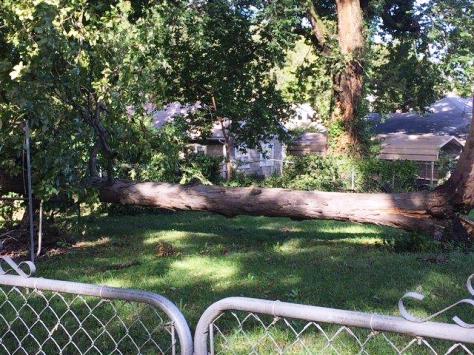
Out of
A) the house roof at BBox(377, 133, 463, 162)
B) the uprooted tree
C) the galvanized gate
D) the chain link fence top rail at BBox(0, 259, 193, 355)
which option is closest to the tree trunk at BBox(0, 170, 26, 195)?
the uprooted tree

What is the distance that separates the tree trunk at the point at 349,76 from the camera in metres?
17.8

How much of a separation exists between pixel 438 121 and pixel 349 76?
12441 millimetres

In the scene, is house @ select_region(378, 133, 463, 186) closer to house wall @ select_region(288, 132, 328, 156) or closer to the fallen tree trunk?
house wall @ select_region(288, 132, 328, 156)

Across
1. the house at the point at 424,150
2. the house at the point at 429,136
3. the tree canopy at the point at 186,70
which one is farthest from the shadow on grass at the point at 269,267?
the house at the point at 424,150

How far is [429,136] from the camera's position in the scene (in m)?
26.4

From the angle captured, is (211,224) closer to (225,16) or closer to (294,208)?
(294,208)

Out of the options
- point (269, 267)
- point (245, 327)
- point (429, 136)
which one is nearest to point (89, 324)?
point (245, 327)

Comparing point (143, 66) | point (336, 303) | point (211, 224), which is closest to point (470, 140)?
point (336, 303)

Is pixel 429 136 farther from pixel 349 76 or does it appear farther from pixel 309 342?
pixel 309 342

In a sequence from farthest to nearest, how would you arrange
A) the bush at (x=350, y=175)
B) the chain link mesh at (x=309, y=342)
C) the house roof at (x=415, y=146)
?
1. the house roof at (x=415, y=146)
2. the bush at (x=350, y=175)
3. the chain link mesh at (x=309, y=342)

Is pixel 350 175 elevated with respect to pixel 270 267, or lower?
lower

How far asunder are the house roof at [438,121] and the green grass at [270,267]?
18.8 metres

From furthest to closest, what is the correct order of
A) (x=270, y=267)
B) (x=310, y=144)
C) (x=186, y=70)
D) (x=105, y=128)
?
1. (x=310, y=144)
2. (x=186, y=70)
3. (x=105, y=128)
4. (x=270, y=267)

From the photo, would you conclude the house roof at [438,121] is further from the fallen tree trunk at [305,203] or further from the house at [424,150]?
the fallen tree trunk at [305,203]
